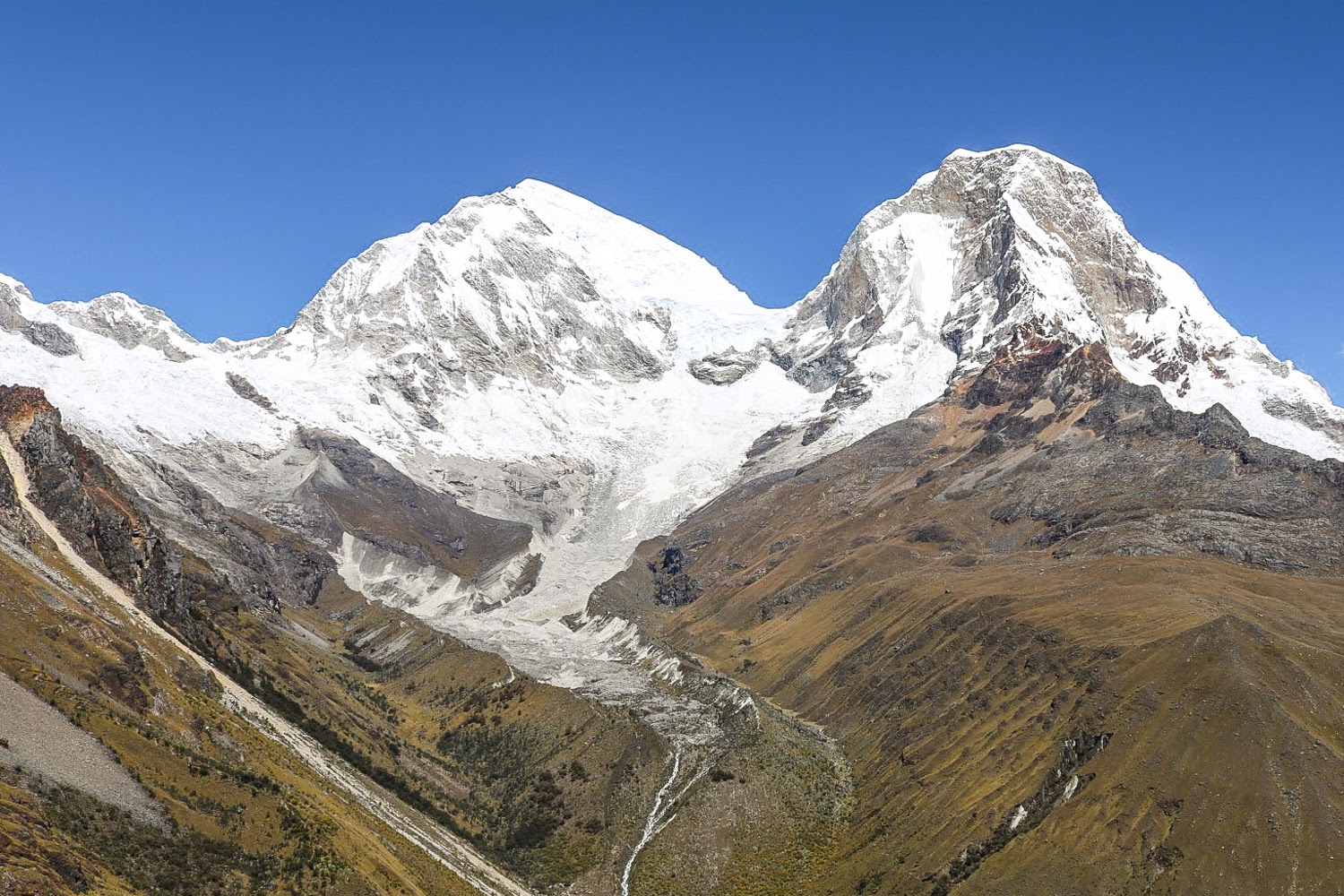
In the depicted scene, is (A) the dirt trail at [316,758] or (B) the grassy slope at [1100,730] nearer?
(B) the grassy slope at [1100,730]

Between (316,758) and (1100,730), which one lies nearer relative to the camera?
(1100,730)

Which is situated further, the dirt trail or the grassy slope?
the dirt trail

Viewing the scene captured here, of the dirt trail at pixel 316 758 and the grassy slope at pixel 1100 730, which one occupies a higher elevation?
the grassy slope at pixel 1100 730

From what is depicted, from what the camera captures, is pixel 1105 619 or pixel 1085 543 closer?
pixel 1105 619

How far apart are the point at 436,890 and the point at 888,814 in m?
43.7

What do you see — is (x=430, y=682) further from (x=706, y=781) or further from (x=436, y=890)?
(x=436, y=890)

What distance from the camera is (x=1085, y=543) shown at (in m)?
177

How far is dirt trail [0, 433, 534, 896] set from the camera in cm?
8619

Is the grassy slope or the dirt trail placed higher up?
the grassy slope

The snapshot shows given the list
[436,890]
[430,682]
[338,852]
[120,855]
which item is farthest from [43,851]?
[430,682]

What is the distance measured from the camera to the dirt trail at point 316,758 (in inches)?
3393

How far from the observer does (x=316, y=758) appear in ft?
306

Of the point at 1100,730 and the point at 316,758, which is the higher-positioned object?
the point at 1100,730

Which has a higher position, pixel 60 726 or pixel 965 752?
pixel 965 752
